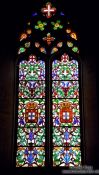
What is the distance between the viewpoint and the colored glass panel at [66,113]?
329 inches

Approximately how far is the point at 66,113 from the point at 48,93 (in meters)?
0.46

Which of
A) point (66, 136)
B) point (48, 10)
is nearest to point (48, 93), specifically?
point (66, 136)

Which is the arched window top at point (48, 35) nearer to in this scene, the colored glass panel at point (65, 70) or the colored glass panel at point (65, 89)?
the colored glass panel at point (65, 70)

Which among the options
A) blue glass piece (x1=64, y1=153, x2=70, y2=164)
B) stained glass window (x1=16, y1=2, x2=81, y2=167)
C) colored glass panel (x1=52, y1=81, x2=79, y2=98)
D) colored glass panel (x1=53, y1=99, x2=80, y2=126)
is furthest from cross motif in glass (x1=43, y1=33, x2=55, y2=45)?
blue glass piece (x1=64, y1=153, x2=70, y2=164)

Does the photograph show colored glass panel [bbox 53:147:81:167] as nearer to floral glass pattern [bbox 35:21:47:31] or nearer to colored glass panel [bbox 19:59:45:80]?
colored glass panel [bbox 19:59:45:80]

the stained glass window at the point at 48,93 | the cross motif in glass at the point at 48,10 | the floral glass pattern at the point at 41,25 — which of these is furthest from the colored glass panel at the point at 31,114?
the cross motif in glass at the point at 48,10

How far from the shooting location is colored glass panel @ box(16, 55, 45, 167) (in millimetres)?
8359

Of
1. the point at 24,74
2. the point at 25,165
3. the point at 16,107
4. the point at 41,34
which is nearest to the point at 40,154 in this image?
the point at 25,165

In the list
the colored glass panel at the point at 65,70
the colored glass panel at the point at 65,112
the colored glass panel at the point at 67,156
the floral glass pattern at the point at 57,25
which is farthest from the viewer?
the floral glass pattern at the point at 57,25

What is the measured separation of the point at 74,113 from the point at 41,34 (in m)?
1.69

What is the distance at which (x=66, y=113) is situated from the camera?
868cm

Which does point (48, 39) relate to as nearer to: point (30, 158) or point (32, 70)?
point (32, 70)

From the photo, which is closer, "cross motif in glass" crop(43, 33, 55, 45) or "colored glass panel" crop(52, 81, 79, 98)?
"colored glass panel" crop(52, 81, 79, 98)
